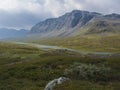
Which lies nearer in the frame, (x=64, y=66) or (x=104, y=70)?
(x=104, y=70)

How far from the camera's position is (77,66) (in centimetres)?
4938

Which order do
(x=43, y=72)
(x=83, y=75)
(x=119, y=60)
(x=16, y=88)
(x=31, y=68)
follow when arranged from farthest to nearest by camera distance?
(x=119, y=60)
(x=31, y=68)
(x=43, y=72)
(x=83, y=75)
(x=16, y=88)

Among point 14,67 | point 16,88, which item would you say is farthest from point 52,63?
point 16,88

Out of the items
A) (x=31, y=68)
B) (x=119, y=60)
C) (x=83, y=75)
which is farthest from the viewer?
(x=119, y=60)

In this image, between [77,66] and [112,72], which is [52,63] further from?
[112,72]

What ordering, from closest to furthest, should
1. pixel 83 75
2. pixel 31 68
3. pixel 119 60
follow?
pixel 83 75 < pixel 31 68 < pixel 119 60

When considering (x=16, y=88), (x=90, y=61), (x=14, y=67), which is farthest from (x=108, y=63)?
(x=16, y=88)

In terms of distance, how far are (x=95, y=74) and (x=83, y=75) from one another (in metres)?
2.05

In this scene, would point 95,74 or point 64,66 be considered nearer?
point 95,74

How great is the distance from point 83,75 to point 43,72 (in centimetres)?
722

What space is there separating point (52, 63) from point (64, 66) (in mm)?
3900

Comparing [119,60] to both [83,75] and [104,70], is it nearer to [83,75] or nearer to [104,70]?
[104,70]

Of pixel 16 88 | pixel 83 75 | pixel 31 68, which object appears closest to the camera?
pixel 16 88

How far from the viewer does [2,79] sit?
45719 millimetres
